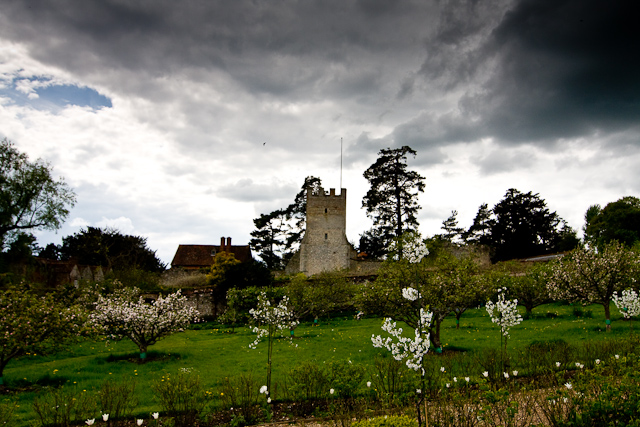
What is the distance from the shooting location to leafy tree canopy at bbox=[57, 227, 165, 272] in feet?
145

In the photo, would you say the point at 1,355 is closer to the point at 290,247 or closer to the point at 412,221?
the point at 412,221

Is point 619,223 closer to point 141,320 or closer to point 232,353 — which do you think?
point 232,353

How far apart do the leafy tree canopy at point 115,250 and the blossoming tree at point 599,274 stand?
1465 inches

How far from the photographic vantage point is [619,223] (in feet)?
137

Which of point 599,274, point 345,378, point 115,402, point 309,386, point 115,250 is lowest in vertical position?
point 115,402

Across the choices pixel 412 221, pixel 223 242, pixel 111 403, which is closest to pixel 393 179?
pixel 412 221

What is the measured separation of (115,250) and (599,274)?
46.5 metres

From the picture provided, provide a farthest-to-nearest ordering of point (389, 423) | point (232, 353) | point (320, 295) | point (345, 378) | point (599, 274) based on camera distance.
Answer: point (320, 295)
point (599, 274)
point (232, 353)
point (345, 378)
point (389, 423)

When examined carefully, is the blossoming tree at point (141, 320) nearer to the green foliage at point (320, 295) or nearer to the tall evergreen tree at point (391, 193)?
the green foliage at point (320, 295)

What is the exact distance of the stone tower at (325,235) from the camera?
43281mm

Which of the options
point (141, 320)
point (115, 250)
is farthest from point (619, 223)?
point (115, 250)

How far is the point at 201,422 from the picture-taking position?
25.5 feet

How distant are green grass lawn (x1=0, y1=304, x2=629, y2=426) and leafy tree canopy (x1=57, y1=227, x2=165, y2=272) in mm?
25308

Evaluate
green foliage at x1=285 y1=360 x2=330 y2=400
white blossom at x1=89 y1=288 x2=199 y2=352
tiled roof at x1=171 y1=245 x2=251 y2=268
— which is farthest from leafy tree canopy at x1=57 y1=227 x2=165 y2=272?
green foliage at x1=285 y1=360 x2=330 y2=400
